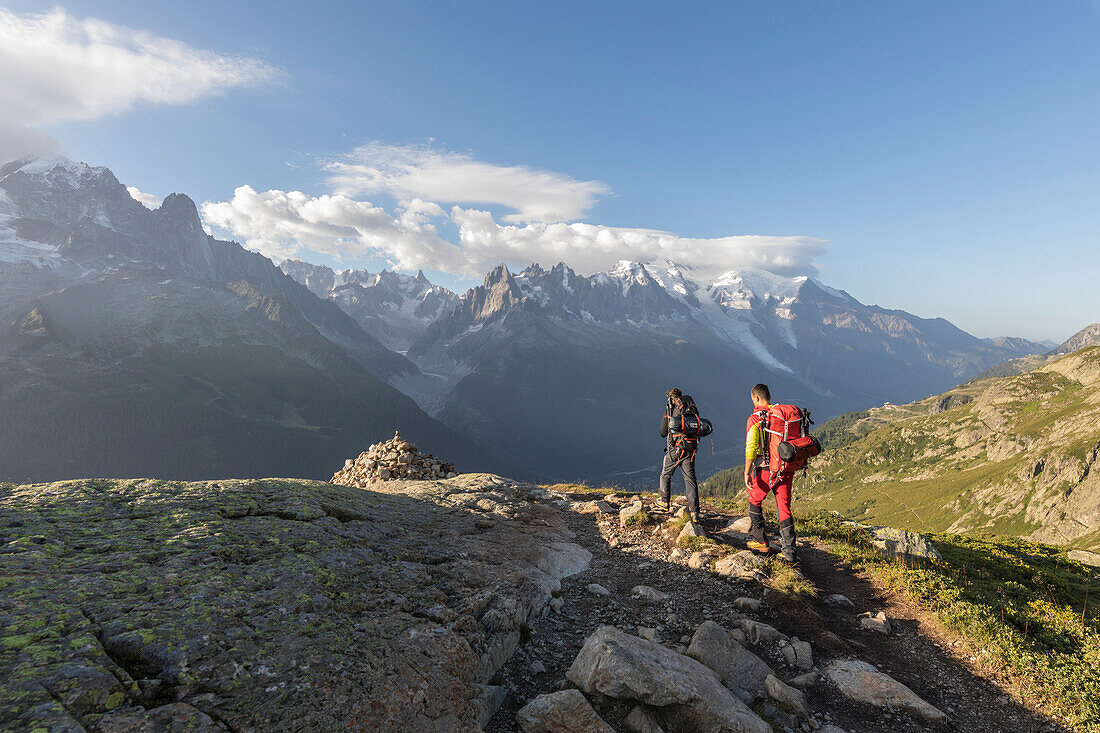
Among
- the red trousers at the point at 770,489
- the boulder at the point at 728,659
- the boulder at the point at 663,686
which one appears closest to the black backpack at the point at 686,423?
the red trousers at the point at 770,489

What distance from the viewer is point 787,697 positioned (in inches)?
317

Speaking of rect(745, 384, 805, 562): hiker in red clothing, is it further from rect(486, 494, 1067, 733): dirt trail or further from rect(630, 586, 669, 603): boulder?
rect(630, 586, 669, 603): boulder

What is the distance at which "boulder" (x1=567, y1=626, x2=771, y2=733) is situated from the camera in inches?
269

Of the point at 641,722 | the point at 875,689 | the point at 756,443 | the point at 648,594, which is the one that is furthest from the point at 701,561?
the point at 641,722

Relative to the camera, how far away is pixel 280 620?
6586 millimetres

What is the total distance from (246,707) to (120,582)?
10.3 ft

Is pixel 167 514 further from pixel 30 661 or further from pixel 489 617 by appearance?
pixel 489 617

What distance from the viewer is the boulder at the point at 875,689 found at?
8.24 meters

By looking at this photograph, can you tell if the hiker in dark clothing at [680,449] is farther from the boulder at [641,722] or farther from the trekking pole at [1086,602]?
the boulder at [641,722]

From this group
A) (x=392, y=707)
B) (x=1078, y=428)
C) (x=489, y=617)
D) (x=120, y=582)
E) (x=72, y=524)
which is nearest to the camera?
(x=392, y=707)

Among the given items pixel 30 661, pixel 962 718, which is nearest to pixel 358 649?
pixel 30 661

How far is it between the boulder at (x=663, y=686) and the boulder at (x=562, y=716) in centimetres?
56

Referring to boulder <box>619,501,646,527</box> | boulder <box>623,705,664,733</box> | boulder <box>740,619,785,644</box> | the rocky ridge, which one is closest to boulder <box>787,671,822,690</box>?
the rocky ridge

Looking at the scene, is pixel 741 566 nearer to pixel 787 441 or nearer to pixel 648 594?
pixel 648 594
